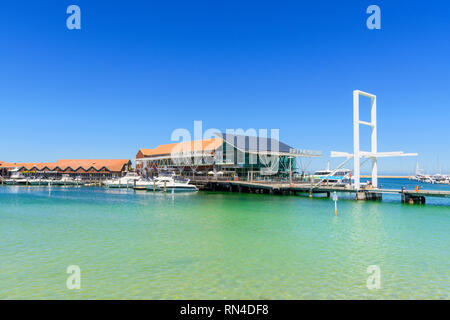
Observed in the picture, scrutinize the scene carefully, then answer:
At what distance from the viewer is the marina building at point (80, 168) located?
110 metres

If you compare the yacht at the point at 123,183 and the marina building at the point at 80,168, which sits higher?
the marina building at the point at 80,168

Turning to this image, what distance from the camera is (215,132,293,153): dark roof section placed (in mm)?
68375

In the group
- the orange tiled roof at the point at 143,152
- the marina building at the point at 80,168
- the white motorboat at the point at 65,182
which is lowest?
the white motorboat at the point at 65,182

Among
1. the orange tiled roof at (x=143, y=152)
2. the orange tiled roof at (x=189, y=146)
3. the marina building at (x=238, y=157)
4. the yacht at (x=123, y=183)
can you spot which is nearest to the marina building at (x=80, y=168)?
the orange tiled roof at (x=143, y=152)

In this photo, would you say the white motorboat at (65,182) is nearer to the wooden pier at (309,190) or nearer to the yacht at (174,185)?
the yacht at (174,185)

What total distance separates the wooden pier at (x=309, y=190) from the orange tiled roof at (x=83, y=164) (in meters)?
48.0

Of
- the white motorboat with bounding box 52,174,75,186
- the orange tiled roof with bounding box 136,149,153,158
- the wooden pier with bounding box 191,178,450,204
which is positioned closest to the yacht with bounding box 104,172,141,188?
the wooden pier with bounding box 191,178,450,204

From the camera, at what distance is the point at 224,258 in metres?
14.9

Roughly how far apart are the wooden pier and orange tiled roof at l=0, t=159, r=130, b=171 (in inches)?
1891

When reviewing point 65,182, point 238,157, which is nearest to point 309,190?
point 238,157

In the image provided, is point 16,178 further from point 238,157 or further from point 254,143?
point 254,143

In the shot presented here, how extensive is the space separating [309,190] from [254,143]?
23539 millimetres
